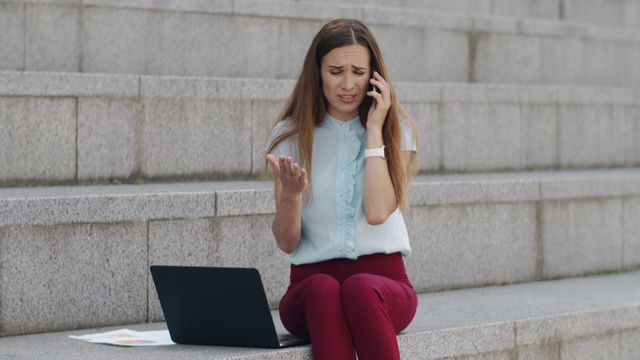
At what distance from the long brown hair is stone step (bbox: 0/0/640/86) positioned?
7.51 ft

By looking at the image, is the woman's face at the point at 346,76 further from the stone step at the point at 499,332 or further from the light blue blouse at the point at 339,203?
the stone step at the point at 499,332

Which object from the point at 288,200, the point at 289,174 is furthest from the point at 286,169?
the point at 288,200

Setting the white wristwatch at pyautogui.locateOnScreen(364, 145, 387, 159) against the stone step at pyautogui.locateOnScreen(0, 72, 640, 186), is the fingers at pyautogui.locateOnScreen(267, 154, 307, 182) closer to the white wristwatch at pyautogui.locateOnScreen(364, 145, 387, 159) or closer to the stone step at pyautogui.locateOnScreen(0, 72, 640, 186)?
the white wristwatch at pyautogui.locateOnScreen(364, 145, 387, 159)

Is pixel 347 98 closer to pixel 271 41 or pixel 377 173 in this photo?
pixel 377 173

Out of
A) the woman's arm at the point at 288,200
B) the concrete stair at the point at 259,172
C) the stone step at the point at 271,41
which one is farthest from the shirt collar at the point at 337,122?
the stone step at the point at 271,41

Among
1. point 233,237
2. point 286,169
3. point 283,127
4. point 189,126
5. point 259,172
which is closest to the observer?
point 286,169

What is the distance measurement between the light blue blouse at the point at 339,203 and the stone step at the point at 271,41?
230 centimetres

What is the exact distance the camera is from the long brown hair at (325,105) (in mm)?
5387

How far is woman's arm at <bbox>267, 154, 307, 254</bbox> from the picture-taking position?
497 cm

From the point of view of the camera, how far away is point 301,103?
5516 millimetres

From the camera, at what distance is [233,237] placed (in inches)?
251

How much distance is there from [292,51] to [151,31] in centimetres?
110

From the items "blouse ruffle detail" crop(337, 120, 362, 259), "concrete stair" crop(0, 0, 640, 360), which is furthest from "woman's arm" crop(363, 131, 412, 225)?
"concrete stair" crop(0, 0, 640, 360)

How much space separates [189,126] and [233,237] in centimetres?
103
